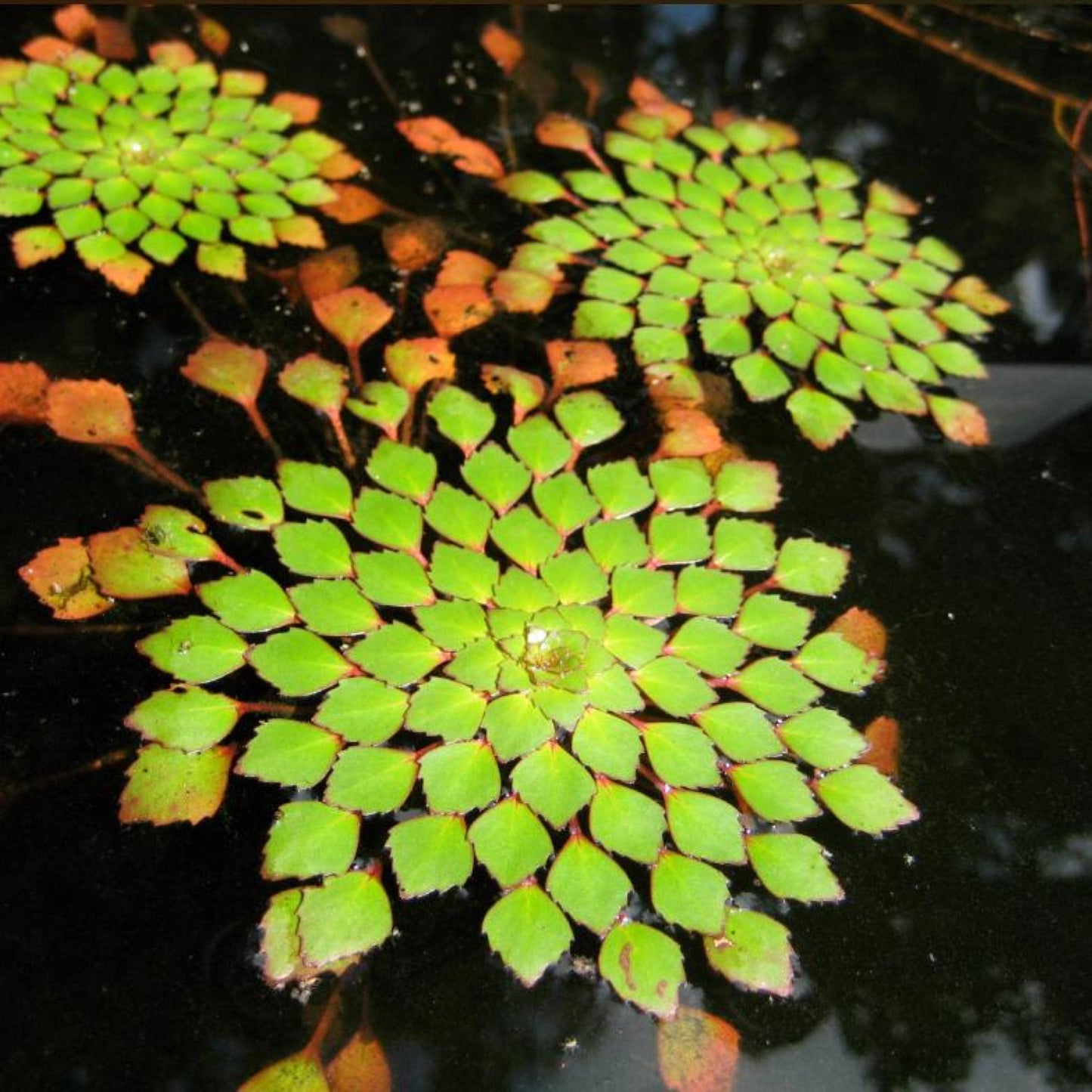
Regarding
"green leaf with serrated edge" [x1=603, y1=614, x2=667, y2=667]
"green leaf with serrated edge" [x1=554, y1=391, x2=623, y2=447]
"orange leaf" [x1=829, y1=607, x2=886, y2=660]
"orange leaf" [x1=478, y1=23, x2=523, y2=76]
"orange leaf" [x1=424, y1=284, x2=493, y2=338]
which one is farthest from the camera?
"orange leaf" [x1=478, y1=23, x2=523, y2=76]

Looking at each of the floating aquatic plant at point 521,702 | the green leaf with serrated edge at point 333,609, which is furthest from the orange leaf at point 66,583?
the green leaf with serrated edge at point 333,609

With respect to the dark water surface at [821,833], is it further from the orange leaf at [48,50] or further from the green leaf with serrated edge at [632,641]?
the green leaf with serrated edge at [632,641]

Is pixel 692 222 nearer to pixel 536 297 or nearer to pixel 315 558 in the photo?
pixel 536 297

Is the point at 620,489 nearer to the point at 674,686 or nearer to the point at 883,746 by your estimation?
the point at 674,686

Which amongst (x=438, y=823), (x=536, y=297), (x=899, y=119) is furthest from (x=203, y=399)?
(x=899, y=119)

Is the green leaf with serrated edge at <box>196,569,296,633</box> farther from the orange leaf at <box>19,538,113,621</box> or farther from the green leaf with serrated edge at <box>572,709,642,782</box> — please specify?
the green leaf with serrated edge at <box>572,709,642,782</box>

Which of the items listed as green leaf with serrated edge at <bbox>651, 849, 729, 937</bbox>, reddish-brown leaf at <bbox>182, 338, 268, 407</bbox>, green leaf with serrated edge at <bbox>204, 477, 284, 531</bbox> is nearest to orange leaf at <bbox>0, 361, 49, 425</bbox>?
reddish-brown leaf at <bbox>182, 338, 268, 407</bbox>

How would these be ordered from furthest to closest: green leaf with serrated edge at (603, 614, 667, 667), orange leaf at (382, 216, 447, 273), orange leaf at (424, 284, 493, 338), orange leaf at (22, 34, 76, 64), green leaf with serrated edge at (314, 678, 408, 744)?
orange leaf at (22, 34, 76, 64) → orange leaf at (382, 216, 447, 273) → orange leaf at (424, 284, 493, 338) → green leaf with serrated edge at (603, 614, 667, 667) → green leaf with serrated edge at (314, 678, 408, 744)
